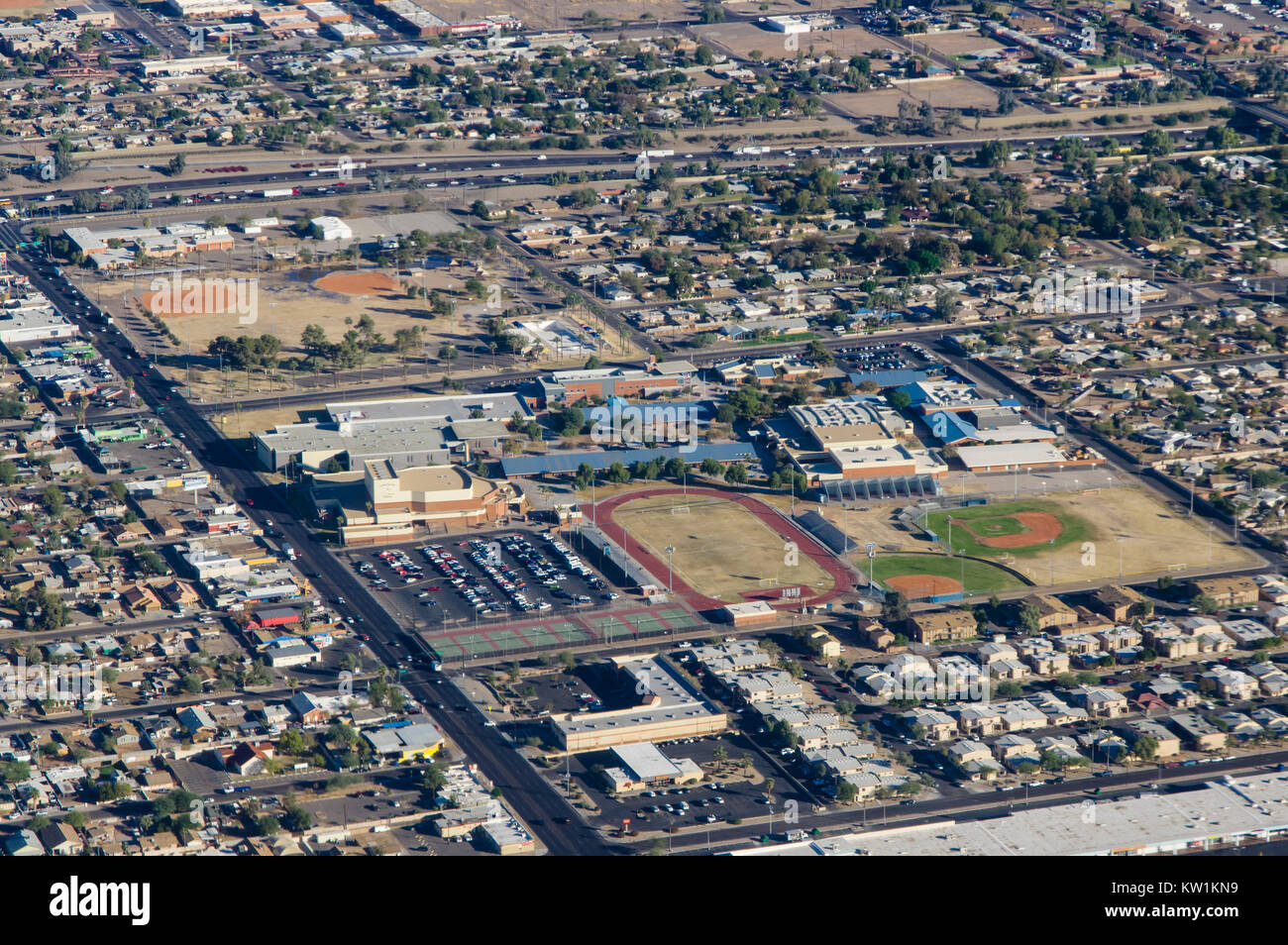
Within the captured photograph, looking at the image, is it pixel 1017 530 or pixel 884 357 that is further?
pixel 884 357

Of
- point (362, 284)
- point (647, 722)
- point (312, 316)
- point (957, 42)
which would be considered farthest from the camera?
point (957, 42)

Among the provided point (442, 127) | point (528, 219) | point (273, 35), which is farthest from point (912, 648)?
point (273, 35)

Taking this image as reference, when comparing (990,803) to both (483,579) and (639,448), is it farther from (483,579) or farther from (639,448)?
(639,448)

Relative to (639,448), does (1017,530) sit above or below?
above

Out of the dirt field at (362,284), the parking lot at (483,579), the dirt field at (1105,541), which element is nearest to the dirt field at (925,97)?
the dirt field at (362,284)

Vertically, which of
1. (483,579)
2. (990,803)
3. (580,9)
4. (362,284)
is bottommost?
(483,579)

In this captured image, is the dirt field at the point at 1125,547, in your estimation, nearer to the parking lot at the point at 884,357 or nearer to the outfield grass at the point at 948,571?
the outfield grass at the point at 948,571

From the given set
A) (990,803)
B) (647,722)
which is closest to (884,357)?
(647,722)
